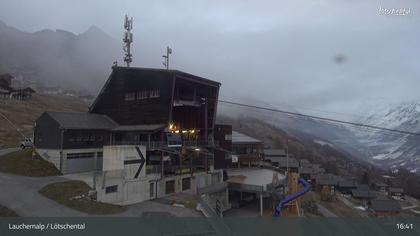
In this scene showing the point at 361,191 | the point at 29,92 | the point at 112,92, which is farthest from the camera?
the point at 29,92

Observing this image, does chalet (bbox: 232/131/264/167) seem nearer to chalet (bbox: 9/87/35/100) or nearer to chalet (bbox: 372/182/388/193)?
chalet (bbox: 372/182/388/193)

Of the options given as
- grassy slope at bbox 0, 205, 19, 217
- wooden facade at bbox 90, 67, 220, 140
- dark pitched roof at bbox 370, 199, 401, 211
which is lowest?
dark pitched roof at bbox 370, 199, 401, 211

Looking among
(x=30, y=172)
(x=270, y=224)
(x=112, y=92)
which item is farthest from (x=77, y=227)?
(x=112, y=92)

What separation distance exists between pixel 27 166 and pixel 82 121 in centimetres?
883

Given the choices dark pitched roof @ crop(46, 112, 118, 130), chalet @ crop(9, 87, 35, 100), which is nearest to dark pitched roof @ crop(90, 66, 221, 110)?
dark pitched roof @ crop(46, 112, 118, 130)

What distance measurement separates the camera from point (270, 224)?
3459 cm

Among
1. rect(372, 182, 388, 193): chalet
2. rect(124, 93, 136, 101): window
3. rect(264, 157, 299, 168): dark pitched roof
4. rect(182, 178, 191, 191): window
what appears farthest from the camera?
rect(372, 182, 388, 193): chalet

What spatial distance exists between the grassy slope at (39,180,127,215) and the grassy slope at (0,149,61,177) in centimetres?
608

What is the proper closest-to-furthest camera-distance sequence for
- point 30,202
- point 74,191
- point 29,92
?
point 30,202 < point 74,191 < point 29,92

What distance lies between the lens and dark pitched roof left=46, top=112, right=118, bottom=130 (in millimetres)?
39562

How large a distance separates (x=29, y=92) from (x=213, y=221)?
105084mm

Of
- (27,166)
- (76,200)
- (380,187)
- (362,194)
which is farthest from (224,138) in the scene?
(380,187)

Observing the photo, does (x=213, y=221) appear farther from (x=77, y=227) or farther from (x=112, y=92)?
(x=112, y=92)

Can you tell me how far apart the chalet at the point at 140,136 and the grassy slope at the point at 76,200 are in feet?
5.04
